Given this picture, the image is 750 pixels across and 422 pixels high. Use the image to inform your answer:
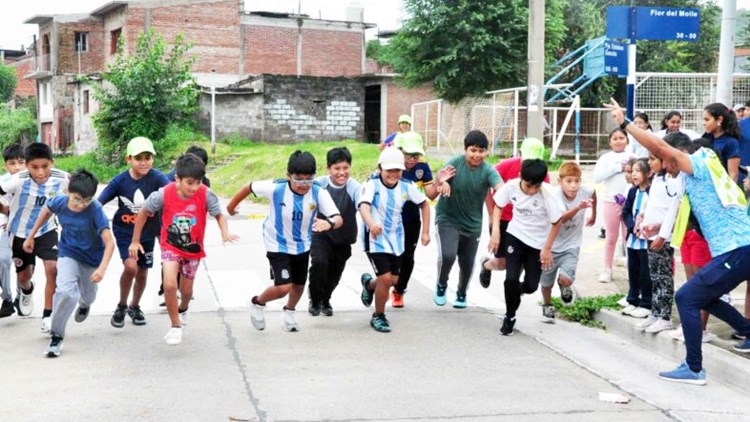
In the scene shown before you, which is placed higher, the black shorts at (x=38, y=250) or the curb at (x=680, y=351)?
the black shorts at (x=38, y=250)

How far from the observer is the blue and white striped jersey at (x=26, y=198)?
8.30 metres

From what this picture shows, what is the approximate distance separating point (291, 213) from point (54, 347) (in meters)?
2.20

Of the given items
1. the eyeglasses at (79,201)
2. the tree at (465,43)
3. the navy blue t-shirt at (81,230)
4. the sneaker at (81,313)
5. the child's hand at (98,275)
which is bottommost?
the sneaker at (81,313)

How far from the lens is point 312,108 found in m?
37.4

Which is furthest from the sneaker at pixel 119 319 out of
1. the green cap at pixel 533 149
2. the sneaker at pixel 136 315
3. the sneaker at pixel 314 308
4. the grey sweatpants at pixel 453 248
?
the green cap at pixel 533 149

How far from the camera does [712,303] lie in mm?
6512

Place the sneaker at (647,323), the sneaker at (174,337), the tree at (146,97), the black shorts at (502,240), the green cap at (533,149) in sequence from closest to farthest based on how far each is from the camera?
the sneaker at (174,337)
the sneaker at (647,323)
the green cap at (533,149)
the black shorts at (502,240)
the tree at (146,97)

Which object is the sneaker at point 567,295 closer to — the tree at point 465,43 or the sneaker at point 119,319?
the sneaker at point 119,319

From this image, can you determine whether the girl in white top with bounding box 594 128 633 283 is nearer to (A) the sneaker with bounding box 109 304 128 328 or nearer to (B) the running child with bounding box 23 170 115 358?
(A) the sneaker with bounding box 109 304 128 328

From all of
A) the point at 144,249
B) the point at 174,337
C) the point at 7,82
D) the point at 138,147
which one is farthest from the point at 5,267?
the point at 7,82

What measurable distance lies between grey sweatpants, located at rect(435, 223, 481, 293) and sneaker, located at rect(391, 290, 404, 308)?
17.5 inches

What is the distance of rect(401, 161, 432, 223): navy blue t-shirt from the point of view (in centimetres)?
884

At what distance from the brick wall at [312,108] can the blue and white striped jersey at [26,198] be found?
93.9ft

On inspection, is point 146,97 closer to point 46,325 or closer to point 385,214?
point 46,325
